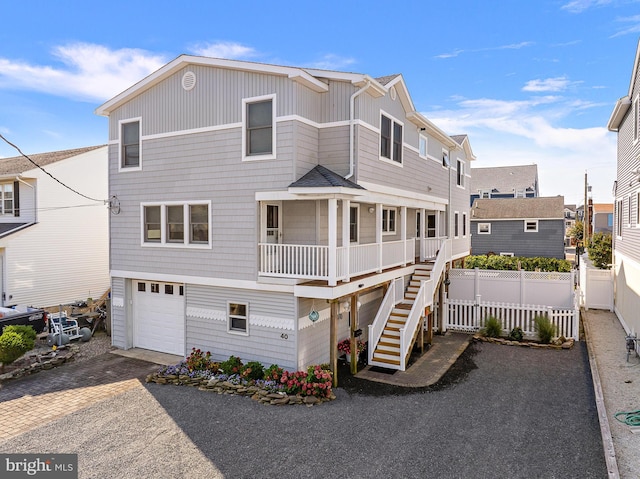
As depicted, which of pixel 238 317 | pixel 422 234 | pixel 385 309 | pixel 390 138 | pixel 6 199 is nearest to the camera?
pixel 238 317

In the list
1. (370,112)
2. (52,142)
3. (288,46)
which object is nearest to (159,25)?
(288,46)

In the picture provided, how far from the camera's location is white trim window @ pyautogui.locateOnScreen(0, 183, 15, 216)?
20203 millimetres

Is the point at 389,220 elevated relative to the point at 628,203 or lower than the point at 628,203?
lower

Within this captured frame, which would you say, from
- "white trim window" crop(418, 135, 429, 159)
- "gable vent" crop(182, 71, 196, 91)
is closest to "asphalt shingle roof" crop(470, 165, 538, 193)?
"white trim window" crop(418, 135, 429, 159)

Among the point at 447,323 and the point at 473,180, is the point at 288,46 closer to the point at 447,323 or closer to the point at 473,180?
the point at 447,323

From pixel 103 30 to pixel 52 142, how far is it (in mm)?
13821

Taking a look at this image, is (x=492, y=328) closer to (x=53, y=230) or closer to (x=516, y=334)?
(x=516, y=334)

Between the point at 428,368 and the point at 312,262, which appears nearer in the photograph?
the point at 312,262

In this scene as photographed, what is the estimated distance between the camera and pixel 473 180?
54219 mm

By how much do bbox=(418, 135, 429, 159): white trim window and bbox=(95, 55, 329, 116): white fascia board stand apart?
655 centimetres

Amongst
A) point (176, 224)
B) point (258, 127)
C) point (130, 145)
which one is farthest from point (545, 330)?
point (130, 145)

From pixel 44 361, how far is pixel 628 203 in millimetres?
21932

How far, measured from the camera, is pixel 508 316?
16719mm

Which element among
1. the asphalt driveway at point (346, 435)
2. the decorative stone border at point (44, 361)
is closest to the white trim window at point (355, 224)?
the asphalt driveway at point (346, 435)
